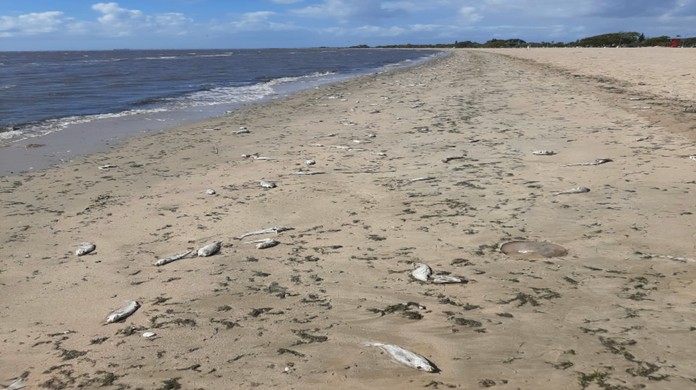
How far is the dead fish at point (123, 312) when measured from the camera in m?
3.83

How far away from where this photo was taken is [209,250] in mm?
5020

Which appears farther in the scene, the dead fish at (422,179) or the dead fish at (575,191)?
the dead fish at (422,179)

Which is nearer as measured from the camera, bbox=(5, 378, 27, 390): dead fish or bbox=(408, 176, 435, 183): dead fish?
bbox=(5, 378, 27, 390): dead fish

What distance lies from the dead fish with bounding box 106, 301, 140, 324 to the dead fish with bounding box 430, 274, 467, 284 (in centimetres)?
234

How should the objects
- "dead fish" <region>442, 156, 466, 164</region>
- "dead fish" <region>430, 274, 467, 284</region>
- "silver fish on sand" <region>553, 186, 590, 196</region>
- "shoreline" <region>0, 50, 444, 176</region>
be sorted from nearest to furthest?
"dead fish" <region>430, 274, 467, 284</region> < "silver fish on sand" <region>553, 186, 590, 196</region> < "dead fish" <region>442, 156, 466, 164</region> < "shoreline" <region>0, 50, 444, 176</region>

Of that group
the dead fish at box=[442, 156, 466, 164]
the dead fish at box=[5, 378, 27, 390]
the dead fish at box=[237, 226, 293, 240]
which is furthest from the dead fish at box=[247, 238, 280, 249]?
the dead fish at box=[442, 156, 466, 164]

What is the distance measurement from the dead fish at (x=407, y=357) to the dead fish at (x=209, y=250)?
7.26 ft

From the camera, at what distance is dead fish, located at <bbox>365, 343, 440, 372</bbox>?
10.1 feet

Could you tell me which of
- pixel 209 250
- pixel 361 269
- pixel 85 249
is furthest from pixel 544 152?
pixel 85 249

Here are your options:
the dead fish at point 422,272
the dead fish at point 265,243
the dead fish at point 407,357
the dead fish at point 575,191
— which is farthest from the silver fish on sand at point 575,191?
the dead fish at point 407,357

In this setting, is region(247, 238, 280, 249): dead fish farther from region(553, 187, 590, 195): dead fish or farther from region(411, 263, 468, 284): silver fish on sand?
region(553, 187, 590, 195): dead fish

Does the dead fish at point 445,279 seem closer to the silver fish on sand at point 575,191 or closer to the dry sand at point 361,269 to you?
the dry sand at point 361,269

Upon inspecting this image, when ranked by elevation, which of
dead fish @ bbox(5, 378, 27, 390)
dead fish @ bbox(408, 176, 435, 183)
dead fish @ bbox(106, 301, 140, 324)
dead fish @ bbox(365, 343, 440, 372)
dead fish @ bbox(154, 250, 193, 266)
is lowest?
dead fish @ bbox(5, 378, 27, 390)

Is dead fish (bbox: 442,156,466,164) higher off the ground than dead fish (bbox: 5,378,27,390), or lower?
higher
